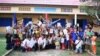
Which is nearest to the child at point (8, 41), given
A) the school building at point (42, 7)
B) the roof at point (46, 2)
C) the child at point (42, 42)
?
the child at point (42, 42)

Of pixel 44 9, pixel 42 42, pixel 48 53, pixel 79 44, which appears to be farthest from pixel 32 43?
pixel 44 9

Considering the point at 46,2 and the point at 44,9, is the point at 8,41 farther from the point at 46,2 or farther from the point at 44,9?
the point at 46,2

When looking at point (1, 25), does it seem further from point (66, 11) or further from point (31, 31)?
point (31, 31)

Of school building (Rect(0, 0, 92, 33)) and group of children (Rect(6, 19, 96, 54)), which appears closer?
group of children (Rect(6, 19, 96, 54))

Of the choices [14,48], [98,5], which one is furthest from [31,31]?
[98,5]

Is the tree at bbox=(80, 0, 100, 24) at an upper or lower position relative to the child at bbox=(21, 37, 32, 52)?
upper

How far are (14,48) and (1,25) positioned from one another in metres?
13.7

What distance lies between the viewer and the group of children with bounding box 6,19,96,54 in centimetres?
1859

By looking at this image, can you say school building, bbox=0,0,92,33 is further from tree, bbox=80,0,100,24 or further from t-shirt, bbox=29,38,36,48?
t-shirt, bbox=29,38,36,48

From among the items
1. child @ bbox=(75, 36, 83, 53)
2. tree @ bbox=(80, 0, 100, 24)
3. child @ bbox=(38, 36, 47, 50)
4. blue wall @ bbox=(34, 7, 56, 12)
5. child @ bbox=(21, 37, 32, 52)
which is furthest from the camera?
blue wall @ bbox=(34, 7, 56, 12)

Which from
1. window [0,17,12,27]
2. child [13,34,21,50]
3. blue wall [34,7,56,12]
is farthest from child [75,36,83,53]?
window [0,17,12,27]

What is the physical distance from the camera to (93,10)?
2022 centimetres

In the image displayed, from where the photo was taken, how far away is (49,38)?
19500mm

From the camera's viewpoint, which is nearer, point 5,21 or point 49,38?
point 49,38
